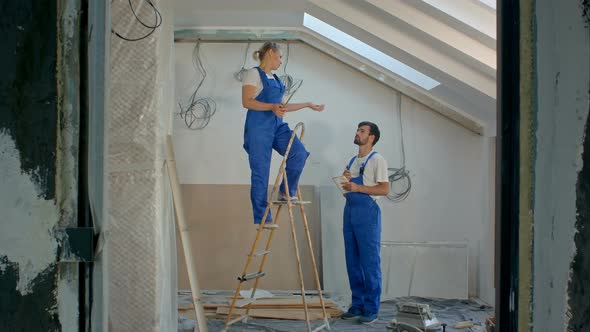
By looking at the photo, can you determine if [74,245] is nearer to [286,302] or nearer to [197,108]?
[286,302]

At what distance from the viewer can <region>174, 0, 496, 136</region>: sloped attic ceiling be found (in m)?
3.98

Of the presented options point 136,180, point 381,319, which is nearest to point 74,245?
point 136,180

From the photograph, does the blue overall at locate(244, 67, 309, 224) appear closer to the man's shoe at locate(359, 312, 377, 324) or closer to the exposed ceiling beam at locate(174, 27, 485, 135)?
the man's shoe at locate(359, 312, 377, 324)

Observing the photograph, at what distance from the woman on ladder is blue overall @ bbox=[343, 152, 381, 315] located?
2.39 feet

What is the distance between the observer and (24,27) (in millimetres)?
939

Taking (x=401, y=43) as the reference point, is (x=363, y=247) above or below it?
below

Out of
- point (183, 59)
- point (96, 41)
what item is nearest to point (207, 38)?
point (183, 59)

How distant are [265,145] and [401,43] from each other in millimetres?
1483

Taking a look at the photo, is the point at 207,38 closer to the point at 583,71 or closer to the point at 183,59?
the point at 183,59

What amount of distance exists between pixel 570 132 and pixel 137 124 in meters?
2.77

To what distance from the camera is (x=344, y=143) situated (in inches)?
242

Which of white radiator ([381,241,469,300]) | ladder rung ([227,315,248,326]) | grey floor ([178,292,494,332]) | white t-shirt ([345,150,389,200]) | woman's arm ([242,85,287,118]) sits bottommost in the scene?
grey floor ([178,292,494,332])

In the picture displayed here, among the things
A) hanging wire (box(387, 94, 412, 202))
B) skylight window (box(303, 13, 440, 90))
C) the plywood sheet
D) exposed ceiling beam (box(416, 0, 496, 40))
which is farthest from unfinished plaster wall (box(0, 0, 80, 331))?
hanging wire (box(387, 94, 412, 202))

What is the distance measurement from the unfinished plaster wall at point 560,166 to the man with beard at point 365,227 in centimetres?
402
